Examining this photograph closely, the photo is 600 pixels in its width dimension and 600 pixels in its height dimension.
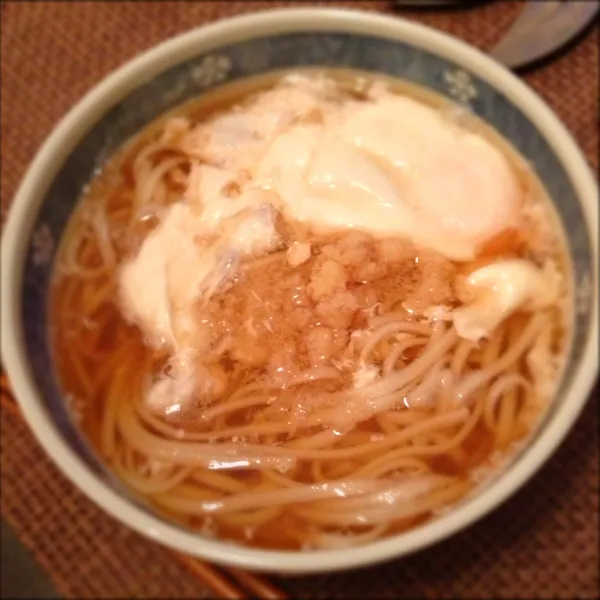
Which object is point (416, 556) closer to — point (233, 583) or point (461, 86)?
point (233, 583)

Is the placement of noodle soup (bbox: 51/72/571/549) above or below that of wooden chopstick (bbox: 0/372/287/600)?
above

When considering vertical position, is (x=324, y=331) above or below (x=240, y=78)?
below

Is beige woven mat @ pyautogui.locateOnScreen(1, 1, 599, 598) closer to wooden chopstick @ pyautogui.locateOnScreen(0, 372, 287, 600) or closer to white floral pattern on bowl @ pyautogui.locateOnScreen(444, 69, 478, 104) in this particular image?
wooden chopstick @ pyautogui.locateOnScreen(0, 372, 287, 600)

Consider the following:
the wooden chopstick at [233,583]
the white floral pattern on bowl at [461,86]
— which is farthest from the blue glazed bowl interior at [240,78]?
the wooden chopstick at [233,583]

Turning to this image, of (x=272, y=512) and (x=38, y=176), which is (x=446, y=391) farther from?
(x=38, y=176)

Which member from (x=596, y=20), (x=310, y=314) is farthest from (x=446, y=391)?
(x=596, y=20)

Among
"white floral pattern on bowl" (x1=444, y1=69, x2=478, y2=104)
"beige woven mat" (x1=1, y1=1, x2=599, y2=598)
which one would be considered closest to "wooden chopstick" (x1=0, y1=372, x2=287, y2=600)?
"beige woven mat" (x1=1, y1=1, x2=599, y2=598)

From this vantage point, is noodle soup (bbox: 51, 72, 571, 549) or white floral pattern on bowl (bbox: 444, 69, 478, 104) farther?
white floral pattern on bowl (bbox: 444, 69, 478, 104)

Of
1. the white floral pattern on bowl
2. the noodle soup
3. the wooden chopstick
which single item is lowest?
the wooden chopstick

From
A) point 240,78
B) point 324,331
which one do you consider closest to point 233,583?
point 324,331
